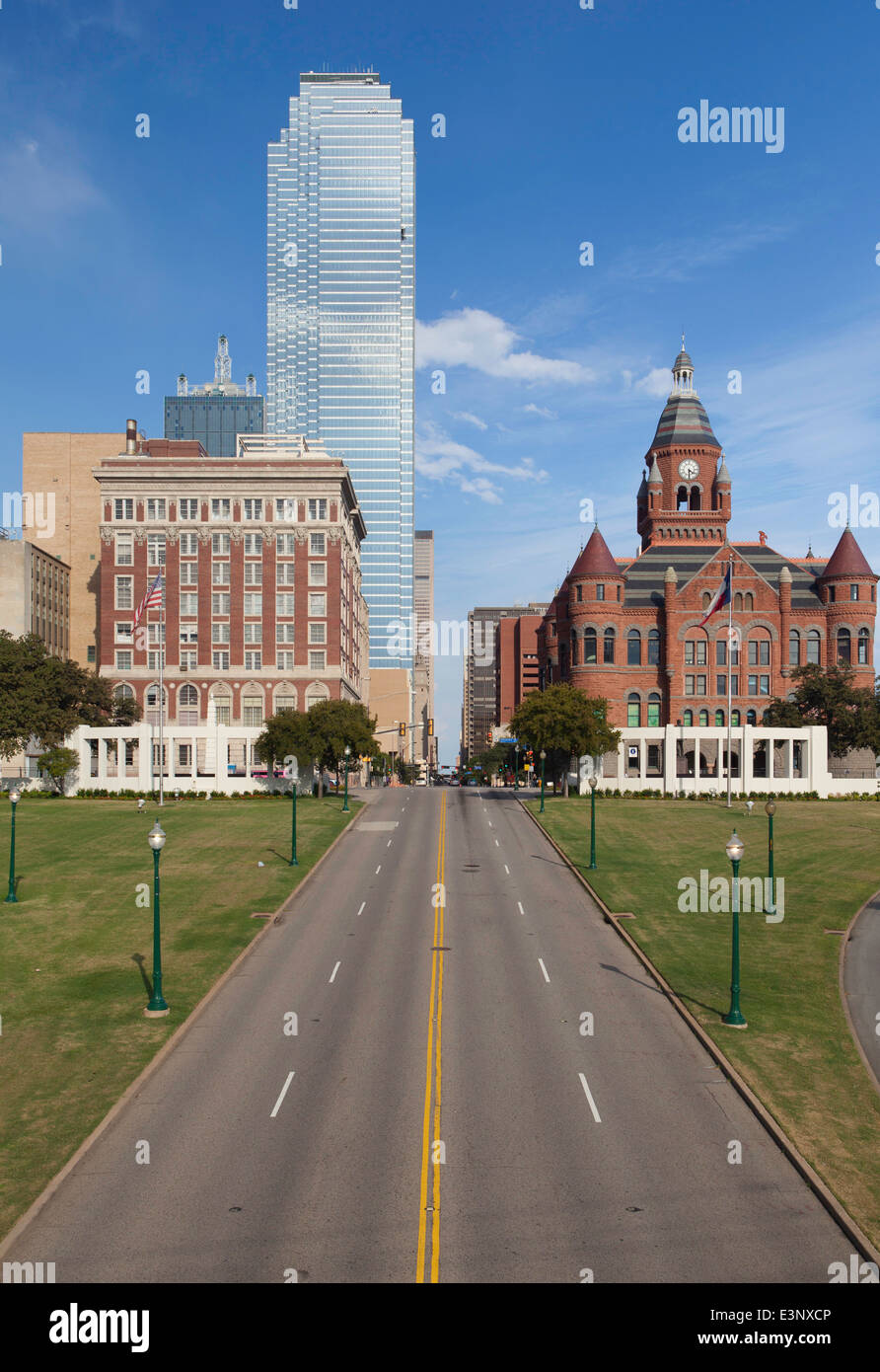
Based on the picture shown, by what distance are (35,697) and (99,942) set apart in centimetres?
4264

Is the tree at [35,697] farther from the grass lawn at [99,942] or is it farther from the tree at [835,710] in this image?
the tree at [835,710]

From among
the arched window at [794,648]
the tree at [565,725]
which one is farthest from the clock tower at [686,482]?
the tree at [565,725]

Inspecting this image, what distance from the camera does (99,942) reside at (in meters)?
29.2

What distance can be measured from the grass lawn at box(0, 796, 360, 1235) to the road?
36.3 inches

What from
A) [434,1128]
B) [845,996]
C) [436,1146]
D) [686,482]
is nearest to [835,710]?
[686,482]

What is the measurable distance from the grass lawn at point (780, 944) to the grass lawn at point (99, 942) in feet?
42.3

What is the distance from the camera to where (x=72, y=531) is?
400ft

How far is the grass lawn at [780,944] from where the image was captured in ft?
55.8

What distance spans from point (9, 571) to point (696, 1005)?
9900 centimetres

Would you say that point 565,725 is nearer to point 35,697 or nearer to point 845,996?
point 35,697

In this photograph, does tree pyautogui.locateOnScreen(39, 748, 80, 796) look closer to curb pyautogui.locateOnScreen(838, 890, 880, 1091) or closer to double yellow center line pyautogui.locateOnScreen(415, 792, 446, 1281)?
double yellow center line pyautogui.locateOnScreen(415, 792, 446, 1281)
